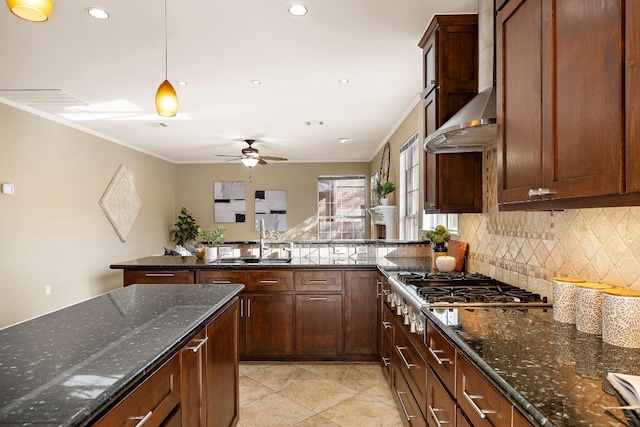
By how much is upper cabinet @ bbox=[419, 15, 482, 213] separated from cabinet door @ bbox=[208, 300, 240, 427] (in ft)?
5.29

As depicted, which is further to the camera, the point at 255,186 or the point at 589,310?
the point at 255,186

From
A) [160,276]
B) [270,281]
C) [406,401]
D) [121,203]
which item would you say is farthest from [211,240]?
[121,203]

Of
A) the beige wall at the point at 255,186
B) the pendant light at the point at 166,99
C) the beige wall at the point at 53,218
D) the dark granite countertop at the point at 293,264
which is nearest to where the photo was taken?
the pendant light at the point at 166,99

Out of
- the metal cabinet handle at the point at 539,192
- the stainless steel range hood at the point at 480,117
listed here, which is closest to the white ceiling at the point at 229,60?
the stainless steel range hood at the point at 480,117

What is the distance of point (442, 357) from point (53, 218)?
566cm

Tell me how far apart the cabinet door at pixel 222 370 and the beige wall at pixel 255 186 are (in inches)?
303

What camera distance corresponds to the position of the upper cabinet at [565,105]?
3.30ft

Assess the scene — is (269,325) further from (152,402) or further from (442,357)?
(152,402)

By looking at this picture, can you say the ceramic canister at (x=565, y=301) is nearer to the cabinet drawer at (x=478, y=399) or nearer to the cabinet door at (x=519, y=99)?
the cabinet door at (x=519, y=99)

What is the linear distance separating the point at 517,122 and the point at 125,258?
7437 mm

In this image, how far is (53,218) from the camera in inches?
213

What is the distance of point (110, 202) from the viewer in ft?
22.5

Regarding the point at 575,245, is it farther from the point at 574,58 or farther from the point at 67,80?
the point at 67,80

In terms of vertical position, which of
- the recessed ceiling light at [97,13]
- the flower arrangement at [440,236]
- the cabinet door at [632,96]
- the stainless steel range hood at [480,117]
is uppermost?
the recessed ceiling light at [97,13]
